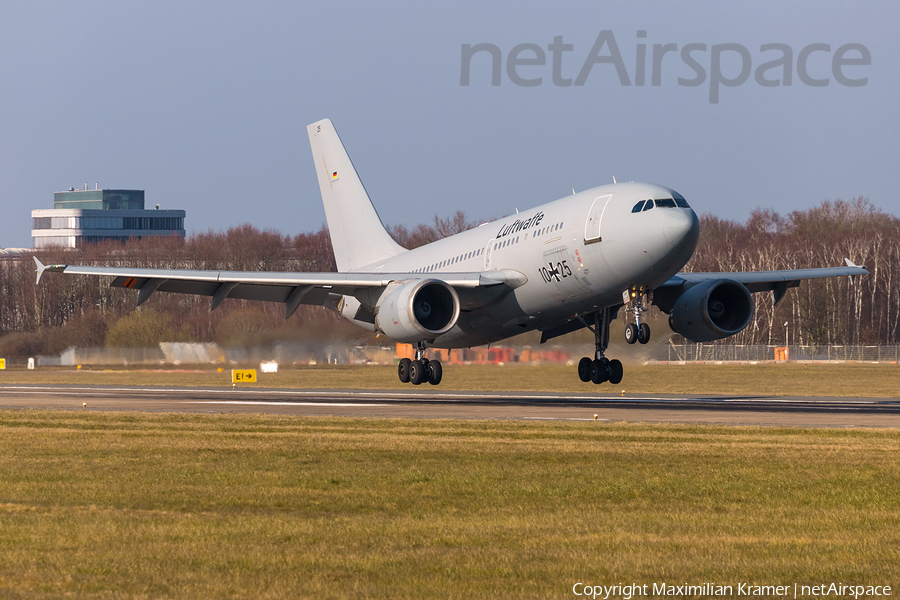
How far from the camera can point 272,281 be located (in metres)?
39.3

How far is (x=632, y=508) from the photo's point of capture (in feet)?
46.1

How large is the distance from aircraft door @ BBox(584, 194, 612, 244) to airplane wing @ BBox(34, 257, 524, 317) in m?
3.82

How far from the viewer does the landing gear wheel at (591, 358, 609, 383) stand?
129 feet

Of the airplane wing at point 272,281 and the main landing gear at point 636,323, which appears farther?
the airplane wing at point 272,281

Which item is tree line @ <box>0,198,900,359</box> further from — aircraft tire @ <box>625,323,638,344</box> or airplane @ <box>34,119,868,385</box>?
aircraft tire @ <box>625,323,638,344</box>

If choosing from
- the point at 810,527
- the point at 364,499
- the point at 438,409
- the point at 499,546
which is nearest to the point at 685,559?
the point at 499,546

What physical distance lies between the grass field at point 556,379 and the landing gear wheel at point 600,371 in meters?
5.72

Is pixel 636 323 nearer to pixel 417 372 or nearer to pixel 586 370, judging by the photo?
pixel 586 370

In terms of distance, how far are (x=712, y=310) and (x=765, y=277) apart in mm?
4256

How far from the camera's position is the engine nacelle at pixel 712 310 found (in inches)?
1485

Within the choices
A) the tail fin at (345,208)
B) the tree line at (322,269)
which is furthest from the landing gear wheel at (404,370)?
the tree line at (322,269)

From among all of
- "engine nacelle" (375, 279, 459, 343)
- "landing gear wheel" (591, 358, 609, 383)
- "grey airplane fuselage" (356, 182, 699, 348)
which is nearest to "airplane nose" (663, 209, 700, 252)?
"grey airplane fuselage" (356, 182, 699, 348)

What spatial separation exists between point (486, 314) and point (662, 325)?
38.1 ft

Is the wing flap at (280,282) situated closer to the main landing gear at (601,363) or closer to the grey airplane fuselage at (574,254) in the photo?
the grey airplane fuselage at (574,254)
